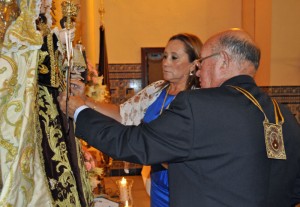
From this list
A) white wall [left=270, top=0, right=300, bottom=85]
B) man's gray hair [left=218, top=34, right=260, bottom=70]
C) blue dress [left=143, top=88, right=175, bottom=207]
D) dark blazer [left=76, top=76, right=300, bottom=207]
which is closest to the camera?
dark blazer [left=76, top=76, right=300, bottom=207]

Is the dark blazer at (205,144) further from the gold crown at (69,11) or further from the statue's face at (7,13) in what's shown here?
the statue's face at (7,13)

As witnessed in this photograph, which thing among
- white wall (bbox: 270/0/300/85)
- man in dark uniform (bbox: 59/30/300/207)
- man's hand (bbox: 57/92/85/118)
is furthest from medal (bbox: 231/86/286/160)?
white wall (bbox: 270/0/300/85)

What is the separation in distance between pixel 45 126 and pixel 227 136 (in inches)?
22.0

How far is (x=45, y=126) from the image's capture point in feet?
4.13

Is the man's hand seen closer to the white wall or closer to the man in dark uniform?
the man in dark uniform

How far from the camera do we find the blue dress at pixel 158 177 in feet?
6.93

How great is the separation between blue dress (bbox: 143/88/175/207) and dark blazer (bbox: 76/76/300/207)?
2.29 ft

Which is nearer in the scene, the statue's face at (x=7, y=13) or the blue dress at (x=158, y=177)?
the statue's face at (x=7, y=13)

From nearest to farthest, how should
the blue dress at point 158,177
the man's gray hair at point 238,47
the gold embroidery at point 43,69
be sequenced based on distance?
the gold embroidery at point 43,69 → the man's gray hair at point 238,47 → the blue dress at point 158,177

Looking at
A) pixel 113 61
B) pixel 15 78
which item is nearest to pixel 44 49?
pixel 15 78

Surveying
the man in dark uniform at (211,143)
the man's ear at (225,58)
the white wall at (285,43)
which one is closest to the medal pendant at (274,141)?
the man in dark uniform at (211,143)

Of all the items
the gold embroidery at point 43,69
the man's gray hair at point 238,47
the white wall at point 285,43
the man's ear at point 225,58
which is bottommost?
the gold embroidery at point 43,69

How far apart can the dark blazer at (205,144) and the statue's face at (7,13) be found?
0.41 meters

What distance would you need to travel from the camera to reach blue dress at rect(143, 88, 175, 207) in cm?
211
